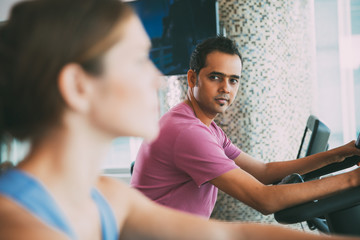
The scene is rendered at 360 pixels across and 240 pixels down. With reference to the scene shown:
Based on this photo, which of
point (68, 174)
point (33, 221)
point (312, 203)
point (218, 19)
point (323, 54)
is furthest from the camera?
point (323, 54)

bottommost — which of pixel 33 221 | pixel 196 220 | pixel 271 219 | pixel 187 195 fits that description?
pixel 271 219

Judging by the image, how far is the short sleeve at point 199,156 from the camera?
1.41 meters

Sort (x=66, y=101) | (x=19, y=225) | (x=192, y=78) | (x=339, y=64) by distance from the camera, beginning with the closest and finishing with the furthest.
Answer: (x=19, y=225)
(x=66, y=101)
(x=192, y=78)
(x=339, y=64)

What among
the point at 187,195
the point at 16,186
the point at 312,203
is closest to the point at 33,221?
the point at 16,186

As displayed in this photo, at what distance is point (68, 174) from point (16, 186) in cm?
9

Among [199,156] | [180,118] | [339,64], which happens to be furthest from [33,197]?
A: [339,64]

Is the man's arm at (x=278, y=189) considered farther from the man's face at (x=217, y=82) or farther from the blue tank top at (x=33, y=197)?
the blue tank top at (x=33, y=197)

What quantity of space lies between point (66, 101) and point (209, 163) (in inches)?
35.4

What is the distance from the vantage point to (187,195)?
155 centimetres

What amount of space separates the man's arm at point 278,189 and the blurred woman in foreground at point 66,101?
0.75 metres

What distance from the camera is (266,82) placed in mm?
3072

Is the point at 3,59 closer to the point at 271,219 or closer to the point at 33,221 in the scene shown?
the point at 33,221

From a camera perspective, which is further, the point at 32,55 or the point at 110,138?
the point at 110,138

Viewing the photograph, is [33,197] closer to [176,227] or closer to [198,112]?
[176,227]
